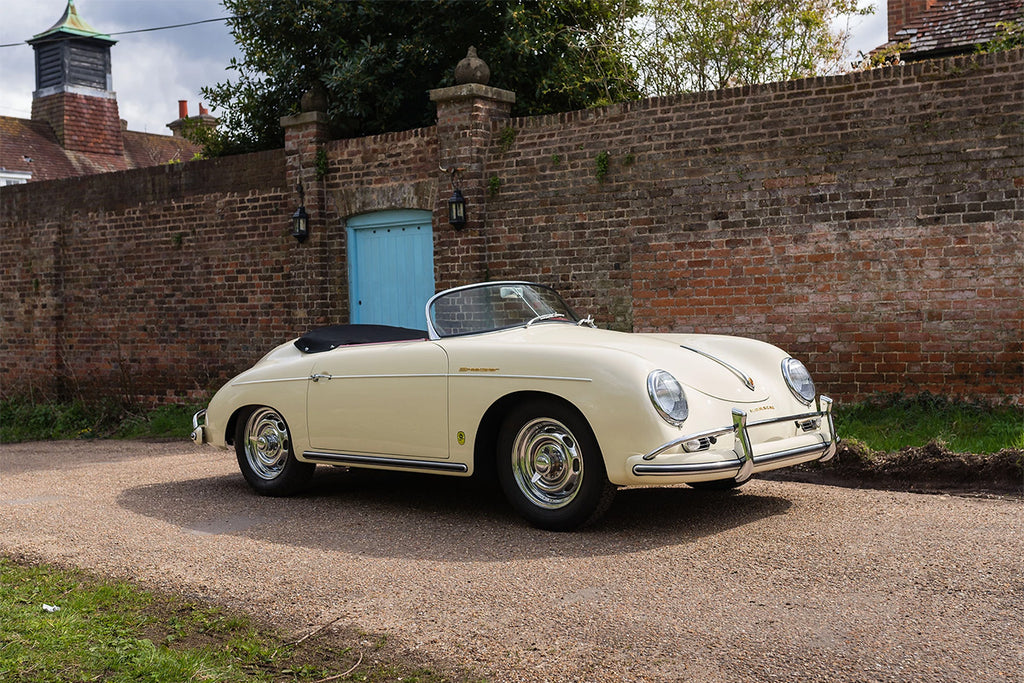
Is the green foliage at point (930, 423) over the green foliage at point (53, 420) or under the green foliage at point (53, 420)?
over

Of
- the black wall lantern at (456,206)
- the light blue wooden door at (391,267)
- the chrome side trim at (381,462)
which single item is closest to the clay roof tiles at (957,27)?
the black wall lantern at (456,206)

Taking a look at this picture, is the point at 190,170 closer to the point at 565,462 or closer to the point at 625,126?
the point at 625,126

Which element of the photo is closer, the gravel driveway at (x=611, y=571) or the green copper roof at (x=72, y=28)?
the gravel driveway at (x=611, y=571)

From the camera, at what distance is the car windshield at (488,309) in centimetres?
612

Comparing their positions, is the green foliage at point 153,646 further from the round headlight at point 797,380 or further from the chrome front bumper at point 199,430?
the round headlight at point 797,380

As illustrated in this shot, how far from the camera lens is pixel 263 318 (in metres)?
12.6

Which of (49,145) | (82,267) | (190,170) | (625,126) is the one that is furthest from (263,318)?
(49,145)

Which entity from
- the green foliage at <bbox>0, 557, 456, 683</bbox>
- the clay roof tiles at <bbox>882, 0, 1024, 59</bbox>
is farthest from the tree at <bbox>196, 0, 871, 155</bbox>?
the green foliage at <bbox>0, 557, 456, 683</bbox>

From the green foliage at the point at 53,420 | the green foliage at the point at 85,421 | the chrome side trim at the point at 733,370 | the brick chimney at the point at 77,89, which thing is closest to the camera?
the chrome side trim at the point at 733,370

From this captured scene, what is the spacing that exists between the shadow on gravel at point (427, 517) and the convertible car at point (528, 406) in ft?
0.62

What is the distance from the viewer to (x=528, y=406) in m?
5.37

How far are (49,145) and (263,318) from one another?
27636 mm

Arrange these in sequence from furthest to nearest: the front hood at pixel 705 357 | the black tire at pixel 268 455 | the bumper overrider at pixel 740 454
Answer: the black tire at pixel 268 455, the front hood at pixel 705 357, the bumper overrider at pixel 740 454

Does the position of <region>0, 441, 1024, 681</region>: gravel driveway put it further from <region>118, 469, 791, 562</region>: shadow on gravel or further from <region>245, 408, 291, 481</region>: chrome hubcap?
<region>245, 408, 291, 481</region>: chrome hubcap
